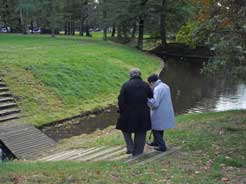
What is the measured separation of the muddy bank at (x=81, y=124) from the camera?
14.9 m

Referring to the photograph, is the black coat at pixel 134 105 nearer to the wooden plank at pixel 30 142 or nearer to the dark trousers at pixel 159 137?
the dark trousers at pixel 159 137

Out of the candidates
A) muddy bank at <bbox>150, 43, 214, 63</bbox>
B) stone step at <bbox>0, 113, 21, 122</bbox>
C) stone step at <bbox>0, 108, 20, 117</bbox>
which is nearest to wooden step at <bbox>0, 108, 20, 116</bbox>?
stone step at <bbox>0, 108, 20, 117</bbox>

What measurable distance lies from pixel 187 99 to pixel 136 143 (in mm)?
14899

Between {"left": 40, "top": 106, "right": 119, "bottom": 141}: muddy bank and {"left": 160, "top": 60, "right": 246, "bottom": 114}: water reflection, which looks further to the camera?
{"left": 160, "top": 60, "right": 246, "bottom": 114}: water reflection

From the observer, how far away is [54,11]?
151ft

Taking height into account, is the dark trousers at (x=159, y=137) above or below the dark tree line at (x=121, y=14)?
below

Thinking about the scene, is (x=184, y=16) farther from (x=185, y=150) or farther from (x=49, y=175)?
(x=49, y=175)

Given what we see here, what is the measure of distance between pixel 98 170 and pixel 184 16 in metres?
38.3

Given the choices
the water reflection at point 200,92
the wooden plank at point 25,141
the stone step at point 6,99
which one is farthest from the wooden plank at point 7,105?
the water reflection at point 200,92

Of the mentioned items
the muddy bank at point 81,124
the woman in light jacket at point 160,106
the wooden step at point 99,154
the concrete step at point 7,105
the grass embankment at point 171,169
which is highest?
the woman in light jacket at point 160,106

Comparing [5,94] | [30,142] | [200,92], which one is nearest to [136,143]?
[30,142]

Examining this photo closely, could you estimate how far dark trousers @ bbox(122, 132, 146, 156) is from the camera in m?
8.24

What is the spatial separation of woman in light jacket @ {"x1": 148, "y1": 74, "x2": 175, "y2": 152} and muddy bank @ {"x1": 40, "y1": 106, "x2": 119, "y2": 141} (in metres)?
6.54

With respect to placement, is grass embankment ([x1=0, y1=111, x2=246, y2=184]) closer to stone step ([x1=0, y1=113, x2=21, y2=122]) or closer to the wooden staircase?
stone step ([x1=0, y1=113, x2=21, y2=122])
